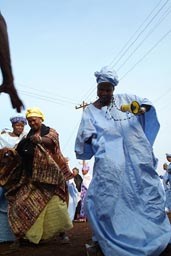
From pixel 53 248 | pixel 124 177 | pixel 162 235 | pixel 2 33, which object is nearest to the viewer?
pixel 2 33

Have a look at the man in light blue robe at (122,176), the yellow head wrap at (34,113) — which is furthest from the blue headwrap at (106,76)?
the yellow head wrap at (34,113)

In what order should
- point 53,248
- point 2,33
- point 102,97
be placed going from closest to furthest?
point 2,33, point 102,97, point 53,248

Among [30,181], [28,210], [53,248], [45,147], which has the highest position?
[45,147]

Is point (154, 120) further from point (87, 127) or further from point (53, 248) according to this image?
point (53, 248)

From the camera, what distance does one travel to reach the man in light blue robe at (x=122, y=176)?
181 inches

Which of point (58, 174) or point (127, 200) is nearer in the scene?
point (127, 200)

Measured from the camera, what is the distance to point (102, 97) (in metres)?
5.41

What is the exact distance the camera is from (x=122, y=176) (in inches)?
197

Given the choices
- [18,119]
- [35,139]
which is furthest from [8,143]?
[35,139]

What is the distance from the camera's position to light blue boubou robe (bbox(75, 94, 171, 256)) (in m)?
4.59

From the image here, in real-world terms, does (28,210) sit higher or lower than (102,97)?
lower

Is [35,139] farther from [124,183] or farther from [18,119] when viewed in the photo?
[124,183]

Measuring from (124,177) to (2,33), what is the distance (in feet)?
8.06

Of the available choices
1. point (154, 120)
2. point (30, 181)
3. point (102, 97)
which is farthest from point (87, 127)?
point (30, 181)
